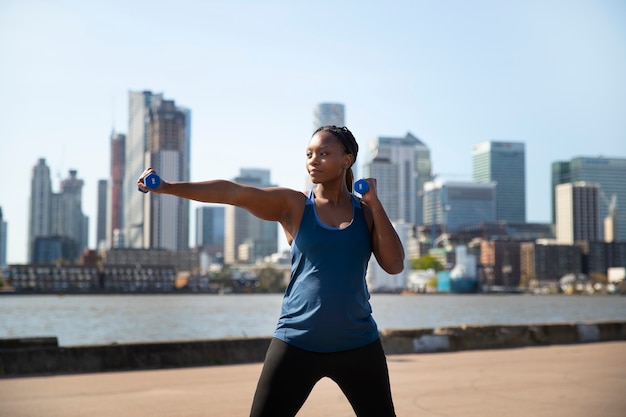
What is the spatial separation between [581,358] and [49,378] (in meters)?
7.23

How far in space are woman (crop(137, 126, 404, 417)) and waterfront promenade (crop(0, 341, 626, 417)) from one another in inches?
145

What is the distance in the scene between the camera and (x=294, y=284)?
3.46 m

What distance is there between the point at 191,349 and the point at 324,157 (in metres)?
7.95

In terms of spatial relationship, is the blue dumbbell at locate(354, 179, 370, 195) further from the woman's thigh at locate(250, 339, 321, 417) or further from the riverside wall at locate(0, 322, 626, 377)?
the riverside wall at locate(0, 322, 626, 377)

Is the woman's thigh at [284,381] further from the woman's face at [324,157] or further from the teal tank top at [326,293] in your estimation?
the woman's face at [324,157]

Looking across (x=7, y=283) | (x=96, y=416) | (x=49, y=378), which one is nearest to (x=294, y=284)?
(x=96, y=416)

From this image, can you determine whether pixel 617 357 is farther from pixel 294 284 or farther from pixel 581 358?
pixel 294 284

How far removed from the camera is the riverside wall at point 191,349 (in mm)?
10117

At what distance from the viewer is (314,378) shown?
3416mm

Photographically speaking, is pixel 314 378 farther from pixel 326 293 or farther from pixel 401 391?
pixel 401 391

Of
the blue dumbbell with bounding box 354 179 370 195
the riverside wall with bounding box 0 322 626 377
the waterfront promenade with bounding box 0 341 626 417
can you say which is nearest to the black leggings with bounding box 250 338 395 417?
the blue dumbbell with bounding box 354 179 370 195

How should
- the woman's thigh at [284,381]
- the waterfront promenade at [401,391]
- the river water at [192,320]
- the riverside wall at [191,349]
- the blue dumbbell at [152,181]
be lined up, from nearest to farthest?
the blue dumbbell at [152,181] < the woman's thigh at [284,381] < the waterfront promenade at [401,391] < the riverside wall at [191,349] < the river water at [192,320]

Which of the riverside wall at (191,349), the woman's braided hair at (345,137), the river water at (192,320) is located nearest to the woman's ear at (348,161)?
the woman's braided hair at (345,137)

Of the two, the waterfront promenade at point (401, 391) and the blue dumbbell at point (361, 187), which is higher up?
the blue dumbbell at point (361, 187)
